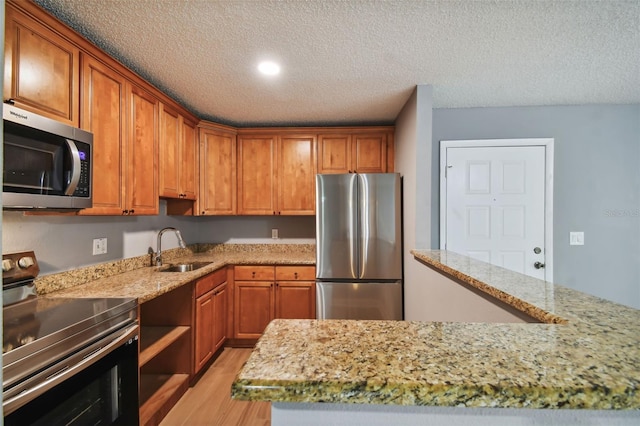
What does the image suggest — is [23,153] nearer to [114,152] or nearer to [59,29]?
[114,152]

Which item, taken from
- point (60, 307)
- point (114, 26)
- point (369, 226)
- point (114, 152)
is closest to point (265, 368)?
point (60, 307)

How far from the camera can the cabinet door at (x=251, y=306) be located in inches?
111

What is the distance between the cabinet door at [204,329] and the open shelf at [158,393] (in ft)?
0.52

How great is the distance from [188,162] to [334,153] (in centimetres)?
150

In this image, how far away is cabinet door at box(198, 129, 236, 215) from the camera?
2936 mm

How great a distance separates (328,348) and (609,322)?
2.42ft

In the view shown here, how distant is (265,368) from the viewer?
1.71 ft

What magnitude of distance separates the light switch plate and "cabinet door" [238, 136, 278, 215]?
2.94 meters

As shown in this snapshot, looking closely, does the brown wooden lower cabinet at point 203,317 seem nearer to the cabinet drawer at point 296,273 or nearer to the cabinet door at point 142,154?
the cabinet drawer at point 296,273

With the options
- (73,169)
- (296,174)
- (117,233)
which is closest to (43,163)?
(73,169)

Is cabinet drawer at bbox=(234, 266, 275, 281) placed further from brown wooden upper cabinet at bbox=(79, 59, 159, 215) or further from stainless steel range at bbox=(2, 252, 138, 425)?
stainless steel range at bbox=(2, 252, 138, 425)

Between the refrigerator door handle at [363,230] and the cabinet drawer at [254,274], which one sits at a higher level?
the refrigerator door handle at [363,230]

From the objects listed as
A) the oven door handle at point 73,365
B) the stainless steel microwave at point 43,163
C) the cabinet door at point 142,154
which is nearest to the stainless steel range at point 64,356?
the oven door handle at point 73,365

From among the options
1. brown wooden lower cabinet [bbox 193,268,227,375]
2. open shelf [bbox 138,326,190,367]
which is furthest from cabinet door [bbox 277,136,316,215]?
open shelf [bbox 138,326,190,367]
